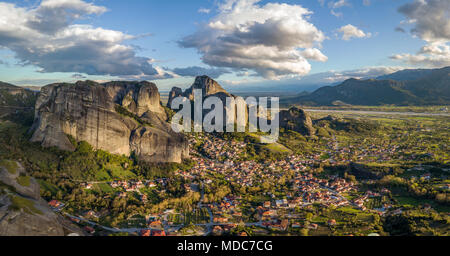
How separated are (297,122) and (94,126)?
301ft

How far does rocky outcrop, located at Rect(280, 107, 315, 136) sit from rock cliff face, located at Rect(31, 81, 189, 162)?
66.6 meters

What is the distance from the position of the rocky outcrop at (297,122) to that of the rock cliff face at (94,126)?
219ft

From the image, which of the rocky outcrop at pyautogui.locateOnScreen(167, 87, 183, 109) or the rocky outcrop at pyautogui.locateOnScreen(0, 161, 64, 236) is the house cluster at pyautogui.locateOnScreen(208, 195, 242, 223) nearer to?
the rocky outcrop at pyautogui.locateOnScreen(0, 161, 64, 236)

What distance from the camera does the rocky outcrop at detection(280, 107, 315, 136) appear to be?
4823 inches

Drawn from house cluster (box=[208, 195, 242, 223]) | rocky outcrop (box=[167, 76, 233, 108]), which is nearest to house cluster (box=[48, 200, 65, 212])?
house cluster (box=[208, 195, 242, 223])

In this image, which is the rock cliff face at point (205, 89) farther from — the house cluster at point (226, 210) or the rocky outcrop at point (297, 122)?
the house cluster at point (226, 210)

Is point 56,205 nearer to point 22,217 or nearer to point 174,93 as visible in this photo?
point 22,217

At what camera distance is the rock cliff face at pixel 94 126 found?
2486 inches

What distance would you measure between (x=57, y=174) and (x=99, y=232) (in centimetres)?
2465

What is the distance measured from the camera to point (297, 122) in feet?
416

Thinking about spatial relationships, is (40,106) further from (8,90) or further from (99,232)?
(8,90)

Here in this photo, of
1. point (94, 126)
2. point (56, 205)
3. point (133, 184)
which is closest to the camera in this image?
point (56, 205)

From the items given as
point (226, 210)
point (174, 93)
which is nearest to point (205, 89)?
point (174, 93)

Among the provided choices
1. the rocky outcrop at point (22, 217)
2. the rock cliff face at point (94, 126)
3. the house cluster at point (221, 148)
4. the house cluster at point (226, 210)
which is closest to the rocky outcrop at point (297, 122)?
the house cluster at point (221, 148)
